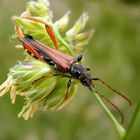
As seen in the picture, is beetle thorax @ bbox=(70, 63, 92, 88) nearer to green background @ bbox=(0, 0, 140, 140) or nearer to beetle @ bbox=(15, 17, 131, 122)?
beetle @ bbox=(15, 17, 131, 122)


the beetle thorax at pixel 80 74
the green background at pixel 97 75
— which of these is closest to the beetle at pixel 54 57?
the beetle thorax at pixel 80 74

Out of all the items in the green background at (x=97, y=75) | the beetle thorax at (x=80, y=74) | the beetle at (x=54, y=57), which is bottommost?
the green background at (x=97, y=75)

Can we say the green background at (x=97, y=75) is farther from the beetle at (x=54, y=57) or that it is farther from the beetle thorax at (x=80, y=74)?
the beetle at (x=54, y=57)

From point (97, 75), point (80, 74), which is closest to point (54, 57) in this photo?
point (80, 74)

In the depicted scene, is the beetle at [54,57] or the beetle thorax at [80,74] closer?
the beetle at [54,57]

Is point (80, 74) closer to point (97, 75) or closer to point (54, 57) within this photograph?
point (54, 57)

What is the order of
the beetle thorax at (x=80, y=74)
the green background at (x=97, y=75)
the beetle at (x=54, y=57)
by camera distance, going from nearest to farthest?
1. the beetle at (x=54, y=57)
2. the beetle thorax at (x=80, y=74)
3. the green background at (x=97, y=75)

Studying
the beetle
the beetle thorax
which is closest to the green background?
the beetle thorax

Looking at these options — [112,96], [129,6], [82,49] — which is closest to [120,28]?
[129,6]

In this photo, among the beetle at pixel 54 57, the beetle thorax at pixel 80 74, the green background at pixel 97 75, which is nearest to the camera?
the beetle at pixel 54 57
